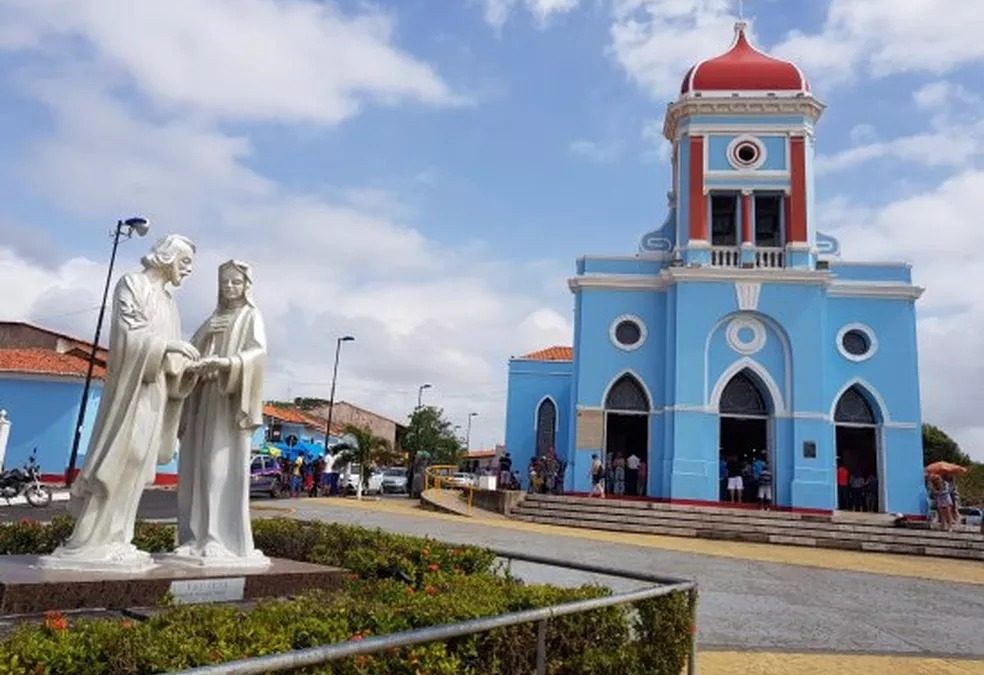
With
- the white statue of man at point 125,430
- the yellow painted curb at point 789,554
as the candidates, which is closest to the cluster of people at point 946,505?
the yellow painted curb at point 789,554

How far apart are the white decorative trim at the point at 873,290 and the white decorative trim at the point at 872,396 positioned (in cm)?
263

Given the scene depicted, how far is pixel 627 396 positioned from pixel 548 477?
136 inches

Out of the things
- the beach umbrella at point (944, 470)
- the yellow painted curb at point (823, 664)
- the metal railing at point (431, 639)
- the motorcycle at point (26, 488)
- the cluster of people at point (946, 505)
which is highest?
the beach umbrella at point (944, 470)

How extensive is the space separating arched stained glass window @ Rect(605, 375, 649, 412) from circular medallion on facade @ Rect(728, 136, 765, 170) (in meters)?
7.55

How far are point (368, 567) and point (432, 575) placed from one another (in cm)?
80

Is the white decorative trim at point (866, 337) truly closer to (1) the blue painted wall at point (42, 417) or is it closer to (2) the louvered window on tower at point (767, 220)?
(2) the louvered window on tower at point (767, 220)

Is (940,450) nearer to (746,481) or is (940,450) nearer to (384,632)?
(746,481)

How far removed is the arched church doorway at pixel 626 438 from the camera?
23.5 m

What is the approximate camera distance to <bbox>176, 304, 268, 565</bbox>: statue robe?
6.13m

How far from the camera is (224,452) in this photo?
6.23 m

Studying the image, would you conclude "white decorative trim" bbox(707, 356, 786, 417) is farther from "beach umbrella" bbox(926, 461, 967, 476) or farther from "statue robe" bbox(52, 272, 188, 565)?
"statue robe" bbox(52, 272, 188, 565)

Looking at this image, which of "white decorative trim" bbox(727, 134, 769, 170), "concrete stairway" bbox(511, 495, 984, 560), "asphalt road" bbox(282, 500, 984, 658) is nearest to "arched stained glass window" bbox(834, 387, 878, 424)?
"concrete stairway" bbox(511, 495, 984, 560)

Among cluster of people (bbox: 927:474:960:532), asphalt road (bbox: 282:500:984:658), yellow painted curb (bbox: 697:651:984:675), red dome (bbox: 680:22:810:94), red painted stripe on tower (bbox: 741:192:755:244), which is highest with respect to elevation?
red dome (bbox: 680:22:810:94)

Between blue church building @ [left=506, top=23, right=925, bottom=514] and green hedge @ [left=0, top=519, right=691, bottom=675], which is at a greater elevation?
blue church building @ [left=506, top=23, right=925, bottom=514]
